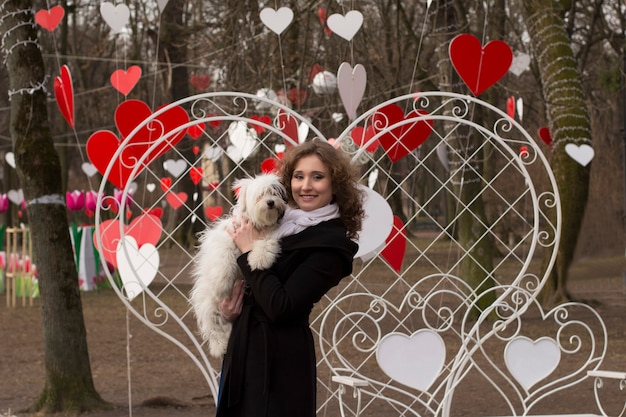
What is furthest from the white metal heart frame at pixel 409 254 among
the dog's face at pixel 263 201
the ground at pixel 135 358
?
the dog's face at pixel 263 201

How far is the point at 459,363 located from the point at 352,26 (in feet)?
6.11

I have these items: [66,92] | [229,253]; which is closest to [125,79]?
[66,92]

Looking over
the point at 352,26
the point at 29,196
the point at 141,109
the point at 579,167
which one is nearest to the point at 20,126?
the point at 29,196

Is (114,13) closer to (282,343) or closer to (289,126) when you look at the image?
(289,126)

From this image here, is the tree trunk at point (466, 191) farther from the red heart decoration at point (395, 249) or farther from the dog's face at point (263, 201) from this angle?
the dog's face at point (263, 201)

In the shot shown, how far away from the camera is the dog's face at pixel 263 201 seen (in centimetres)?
299

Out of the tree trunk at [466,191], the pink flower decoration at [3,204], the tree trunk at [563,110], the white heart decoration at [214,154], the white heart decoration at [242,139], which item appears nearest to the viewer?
the white heart decoration at [242,139]

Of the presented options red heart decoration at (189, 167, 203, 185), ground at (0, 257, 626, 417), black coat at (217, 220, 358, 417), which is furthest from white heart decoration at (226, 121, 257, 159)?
black coat at (217, 220, 358, 417)

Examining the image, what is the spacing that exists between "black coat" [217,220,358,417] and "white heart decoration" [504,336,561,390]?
2438mm

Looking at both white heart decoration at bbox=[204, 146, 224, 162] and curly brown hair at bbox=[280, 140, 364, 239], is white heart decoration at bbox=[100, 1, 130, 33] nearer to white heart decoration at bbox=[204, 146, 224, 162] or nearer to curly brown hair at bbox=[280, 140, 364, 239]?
curly brown hair at bbox=[280, 140, 364, 239]

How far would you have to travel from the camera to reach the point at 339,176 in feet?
10.0

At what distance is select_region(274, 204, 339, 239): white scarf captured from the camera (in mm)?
2996

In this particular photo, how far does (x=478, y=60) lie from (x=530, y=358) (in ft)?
4.96

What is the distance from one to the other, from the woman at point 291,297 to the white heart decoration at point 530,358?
2395 millimetres
